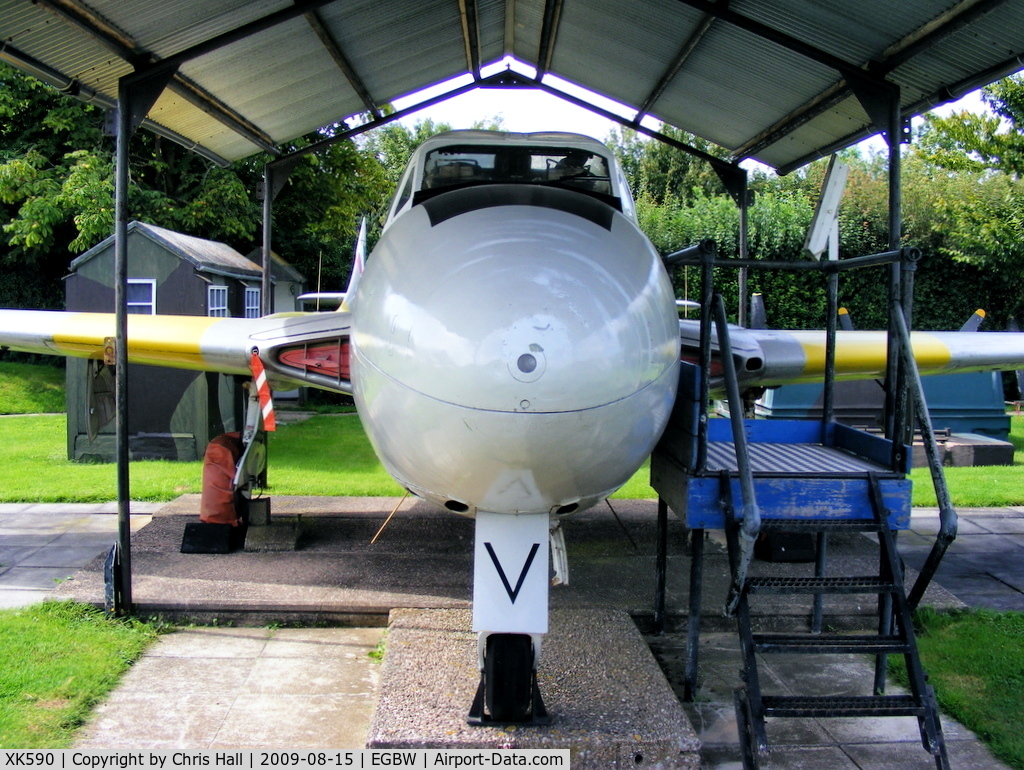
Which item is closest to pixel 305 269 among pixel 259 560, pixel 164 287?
pixel 164 287

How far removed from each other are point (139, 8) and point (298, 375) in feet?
8.66

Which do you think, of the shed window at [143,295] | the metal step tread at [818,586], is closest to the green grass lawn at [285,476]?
the shed window at [143,295]

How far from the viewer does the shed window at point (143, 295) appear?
12797mm

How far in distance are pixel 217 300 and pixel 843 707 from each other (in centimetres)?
1150

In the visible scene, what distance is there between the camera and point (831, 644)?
4.40m

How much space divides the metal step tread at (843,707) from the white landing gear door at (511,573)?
1157 millimetres

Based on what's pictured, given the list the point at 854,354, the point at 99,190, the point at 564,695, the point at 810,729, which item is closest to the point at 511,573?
the point at 564,695

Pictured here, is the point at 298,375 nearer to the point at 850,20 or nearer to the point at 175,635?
the point at 175,635

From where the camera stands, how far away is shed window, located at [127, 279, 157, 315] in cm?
1280

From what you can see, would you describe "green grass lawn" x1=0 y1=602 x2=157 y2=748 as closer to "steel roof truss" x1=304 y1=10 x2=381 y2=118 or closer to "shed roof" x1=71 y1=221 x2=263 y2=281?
"steel roof truss" x1=304 y1=10 x2=381 y2=118

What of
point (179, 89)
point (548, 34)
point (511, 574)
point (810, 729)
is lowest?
point (810, 729)

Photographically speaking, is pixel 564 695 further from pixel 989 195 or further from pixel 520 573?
pixel 989 195

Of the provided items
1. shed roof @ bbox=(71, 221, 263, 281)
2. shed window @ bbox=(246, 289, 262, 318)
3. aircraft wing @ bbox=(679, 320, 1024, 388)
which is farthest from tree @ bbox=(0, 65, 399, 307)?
aircraft wing @ bbox=(679, 320, 1024, 388)

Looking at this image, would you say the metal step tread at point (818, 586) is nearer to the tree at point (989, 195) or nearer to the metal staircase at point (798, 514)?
the metal staircase at point (798, 514)
